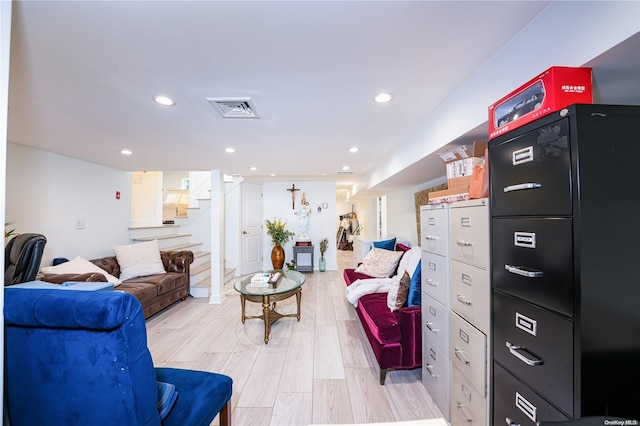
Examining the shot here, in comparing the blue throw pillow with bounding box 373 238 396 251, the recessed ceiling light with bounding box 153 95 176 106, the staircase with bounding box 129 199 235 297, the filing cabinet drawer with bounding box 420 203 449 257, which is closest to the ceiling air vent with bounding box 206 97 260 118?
the recessed ceiling light with bounding box 153 95 176 106

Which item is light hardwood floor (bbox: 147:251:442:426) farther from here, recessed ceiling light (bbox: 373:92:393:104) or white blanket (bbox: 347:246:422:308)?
recessed ceiling light (bbox: 373:92:393:104)

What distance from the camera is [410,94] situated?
67.4 inches

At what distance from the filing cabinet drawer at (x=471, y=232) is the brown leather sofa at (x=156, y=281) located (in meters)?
3.37

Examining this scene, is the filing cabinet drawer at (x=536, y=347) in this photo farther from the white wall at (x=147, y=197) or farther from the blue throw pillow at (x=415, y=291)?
the white wall at (x=147, y=197)

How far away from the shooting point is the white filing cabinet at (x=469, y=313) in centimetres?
127

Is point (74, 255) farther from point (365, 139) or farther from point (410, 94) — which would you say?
point (410, 94)

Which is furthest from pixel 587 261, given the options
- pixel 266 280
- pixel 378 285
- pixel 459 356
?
pixel 266 280

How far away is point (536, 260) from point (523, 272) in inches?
2.8

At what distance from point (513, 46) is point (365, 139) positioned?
156 cm

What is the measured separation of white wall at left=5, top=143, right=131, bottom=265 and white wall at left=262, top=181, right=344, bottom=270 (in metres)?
2.75

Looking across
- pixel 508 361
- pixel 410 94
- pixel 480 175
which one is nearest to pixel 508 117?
pixel 480 175

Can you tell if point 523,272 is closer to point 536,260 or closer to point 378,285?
point 536,260

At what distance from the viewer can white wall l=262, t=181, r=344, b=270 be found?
615 cm

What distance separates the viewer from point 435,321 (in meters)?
1.78
